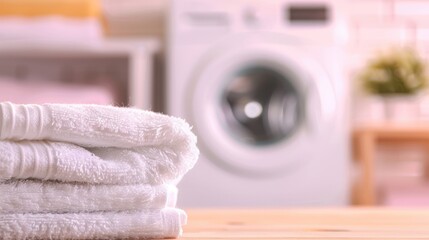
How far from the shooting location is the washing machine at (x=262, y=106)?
8.81ft

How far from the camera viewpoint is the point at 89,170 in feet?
2.31

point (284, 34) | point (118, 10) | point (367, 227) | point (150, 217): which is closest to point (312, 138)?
point (284, 34)

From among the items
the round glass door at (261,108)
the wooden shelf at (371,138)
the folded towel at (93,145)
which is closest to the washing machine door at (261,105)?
the round glass door at (261,108)

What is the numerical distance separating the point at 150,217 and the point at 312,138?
1995mm

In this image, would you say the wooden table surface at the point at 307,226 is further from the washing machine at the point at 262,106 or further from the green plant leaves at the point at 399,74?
the green plant leaves at the point at 399,74

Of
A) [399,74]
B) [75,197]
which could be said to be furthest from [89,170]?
[399,74]

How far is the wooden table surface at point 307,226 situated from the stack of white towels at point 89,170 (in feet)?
0.21

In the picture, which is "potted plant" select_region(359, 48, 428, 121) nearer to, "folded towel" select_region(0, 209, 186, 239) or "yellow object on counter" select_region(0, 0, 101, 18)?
"yellow object on counter" select_region(0, 0, 101, 18)

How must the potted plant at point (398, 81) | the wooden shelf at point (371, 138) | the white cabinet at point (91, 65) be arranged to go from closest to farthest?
the wooden shelf at point (371, 138), the white cabinet at point (91, 65), the potted plant at point (398, 81)

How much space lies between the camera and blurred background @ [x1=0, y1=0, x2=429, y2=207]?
8.79 feet

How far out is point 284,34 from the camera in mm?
2771

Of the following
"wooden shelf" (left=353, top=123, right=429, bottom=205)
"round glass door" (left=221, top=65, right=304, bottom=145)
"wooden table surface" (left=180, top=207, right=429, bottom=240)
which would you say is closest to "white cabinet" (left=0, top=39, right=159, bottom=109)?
"round glass door" (left=221, top=65, right=304, bottom=145)

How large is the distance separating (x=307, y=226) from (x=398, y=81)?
6.98ft

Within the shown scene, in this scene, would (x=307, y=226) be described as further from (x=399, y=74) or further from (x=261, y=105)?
(x=399, y=74)
